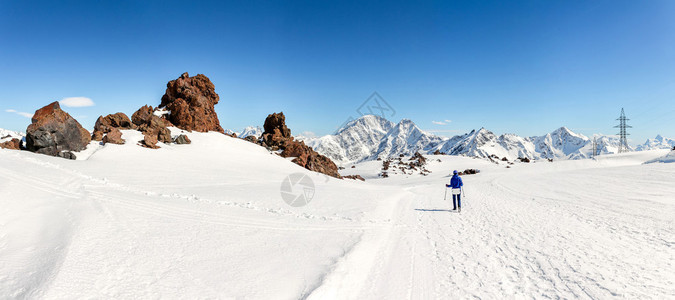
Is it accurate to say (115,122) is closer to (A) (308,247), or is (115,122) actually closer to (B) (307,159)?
(B) (307,159)

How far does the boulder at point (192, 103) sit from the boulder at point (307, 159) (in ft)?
42.3

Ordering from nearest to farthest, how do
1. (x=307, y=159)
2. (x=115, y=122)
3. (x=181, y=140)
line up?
(x=181, y=140) < (x=115, y=122) < (x=307, y=159)

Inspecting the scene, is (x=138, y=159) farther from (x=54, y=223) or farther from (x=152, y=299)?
(x=152, y=299)

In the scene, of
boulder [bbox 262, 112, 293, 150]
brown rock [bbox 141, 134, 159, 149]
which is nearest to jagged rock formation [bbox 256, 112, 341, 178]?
boulder [bbox 262, 112, 293, 150]

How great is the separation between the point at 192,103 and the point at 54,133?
67.0 feet

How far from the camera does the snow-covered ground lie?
445 cm

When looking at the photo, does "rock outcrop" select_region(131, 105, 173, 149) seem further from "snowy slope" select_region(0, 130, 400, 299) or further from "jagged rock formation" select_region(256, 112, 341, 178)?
"jagged rock formation" select_region(256, 112, 341, 178)

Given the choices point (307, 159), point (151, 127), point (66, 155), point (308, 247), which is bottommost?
point (308, 247)

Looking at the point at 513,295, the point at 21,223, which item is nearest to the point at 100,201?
the point at 21,223

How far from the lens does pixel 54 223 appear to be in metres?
6.39

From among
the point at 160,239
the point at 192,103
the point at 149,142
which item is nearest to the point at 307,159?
the point at 149,142

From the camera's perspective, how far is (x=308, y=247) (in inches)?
262

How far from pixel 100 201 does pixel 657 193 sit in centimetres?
2615

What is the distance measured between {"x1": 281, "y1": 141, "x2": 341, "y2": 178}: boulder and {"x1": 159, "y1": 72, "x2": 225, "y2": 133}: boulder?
12906 millimetres
